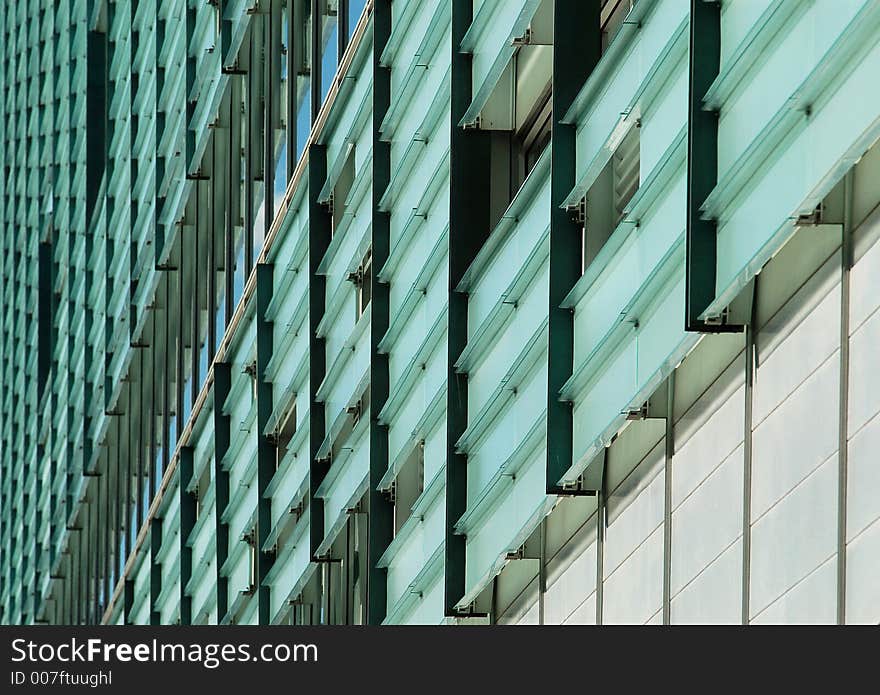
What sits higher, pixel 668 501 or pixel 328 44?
pixel 328 44

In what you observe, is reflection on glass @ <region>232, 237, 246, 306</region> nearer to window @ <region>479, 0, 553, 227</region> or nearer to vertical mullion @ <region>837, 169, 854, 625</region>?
window @ <region>479, 0, 553, 227</region>

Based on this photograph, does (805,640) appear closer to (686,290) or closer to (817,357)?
(817,357)

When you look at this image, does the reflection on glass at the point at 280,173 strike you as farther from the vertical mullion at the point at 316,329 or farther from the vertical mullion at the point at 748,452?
the vertical mullion at the point at 748,452

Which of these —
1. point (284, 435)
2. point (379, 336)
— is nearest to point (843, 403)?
point (379, 336)

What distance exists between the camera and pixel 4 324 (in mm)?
76500

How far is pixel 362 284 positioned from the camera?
80.2ft

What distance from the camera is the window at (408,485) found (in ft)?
71.2

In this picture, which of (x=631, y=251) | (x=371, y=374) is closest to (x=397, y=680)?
(x=631, y=251)

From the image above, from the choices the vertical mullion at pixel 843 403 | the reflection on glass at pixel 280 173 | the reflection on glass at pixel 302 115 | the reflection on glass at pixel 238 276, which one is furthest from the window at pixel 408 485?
the reflection on glass at pixel 238 276

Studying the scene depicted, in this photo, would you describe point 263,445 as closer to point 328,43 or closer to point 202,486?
point 328,43

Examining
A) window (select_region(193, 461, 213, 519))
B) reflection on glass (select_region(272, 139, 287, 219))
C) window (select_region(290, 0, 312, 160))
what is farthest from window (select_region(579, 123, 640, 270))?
window (select_region(193, 461, 213, 519))

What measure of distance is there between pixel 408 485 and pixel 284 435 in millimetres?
6856

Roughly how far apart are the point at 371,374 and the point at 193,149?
14.5m

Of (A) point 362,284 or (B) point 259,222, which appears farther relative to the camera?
(B) point 259,222
